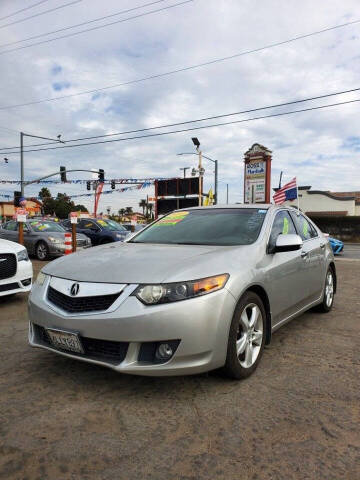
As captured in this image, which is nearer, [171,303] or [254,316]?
[171,303]

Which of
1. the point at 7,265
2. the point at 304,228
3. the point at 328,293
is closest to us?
the point at 304,228

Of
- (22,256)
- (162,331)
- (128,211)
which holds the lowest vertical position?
(162,331)

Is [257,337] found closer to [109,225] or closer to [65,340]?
[65,340]

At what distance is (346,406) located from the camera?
8.45ft

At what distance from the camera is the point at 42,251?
12039mm

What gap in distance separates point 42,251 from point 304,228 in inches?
368

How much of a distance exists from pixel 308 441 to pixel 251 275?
120 cm

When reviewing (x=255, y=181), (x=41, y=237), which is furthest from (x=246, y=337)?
(x=255, y=181)

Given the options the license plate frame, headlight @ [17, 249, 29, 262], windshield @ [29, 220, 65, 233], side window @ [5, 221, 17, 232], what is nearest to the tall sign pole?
windshield @ [29, 220, 65, 233]

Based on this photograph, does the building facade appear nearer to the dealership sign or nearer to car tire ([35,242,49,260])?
the dealership sign

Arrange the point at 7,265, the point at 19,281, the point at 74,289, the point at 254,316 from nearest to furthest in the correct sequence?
the point at 74,289
the point at 254,316
the point at 7,265
the point at 19,281

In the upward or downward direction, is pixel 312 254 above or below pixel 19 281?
above

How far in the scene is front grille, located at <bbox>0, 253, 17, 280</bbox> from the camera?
523 centimetres

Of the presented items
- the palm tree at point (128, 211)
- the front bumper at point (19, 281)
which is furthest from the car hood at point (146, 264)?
the palm tree at point (128, 211)
